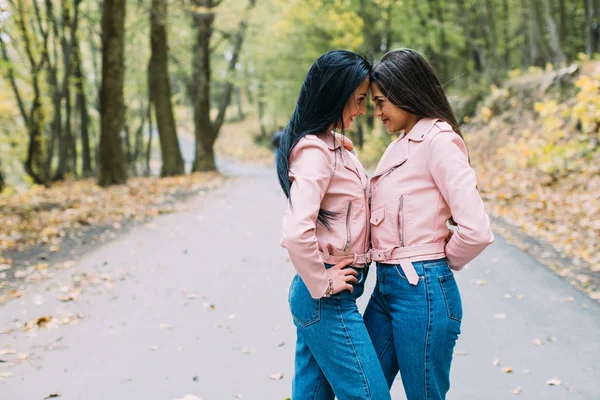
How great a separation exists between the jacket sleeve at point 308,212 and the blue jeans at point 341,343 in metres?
0.12

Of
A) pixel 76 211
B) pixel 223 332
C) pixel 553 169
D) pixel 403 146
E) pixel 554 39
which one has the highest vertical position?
pixel 554 39

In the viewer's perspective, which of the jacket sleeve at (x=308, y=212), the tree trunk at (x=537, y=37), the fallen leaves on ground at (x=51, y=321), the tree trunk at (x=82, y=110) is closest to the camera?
the jacket sleeve at (x=308, y=212)

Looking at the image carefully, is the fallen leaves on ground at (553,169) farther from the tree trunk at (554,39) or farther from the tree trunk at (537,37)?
the tree trunk at (537,37)

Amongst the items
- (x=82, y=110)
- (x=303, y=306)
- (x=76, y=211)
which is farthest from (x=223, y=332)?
(x=82, y=110)

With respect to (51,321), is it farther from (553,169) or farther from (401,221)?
(553,169)

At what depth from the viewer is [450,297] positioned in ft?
7.85

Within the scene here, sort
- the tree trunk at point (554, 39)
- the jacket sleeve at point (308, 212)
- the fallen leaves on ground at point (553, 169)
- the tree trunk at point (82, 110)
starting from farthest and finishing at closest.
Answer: the tree trunk at point (82, 110), the tree trunk at point (554, 39), the fallen leaves on ground at point (553, 169), the jacket sleeve at point (308, 212)

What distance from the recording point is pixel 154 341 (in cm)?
524

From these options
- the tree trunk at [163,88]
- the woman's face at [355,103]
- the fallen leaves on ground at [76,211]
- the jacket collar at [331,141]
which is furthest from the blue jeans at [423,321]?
the tree trunk at [163,88]

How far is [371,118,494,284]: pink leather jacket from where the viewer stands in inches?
89.8

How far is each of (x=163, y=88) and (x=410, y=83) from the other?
18.9m

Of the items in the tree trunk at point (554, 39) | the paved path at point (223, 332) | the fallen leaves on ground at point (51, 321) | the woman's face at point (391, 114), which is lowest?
the paved path at point (223, 332)

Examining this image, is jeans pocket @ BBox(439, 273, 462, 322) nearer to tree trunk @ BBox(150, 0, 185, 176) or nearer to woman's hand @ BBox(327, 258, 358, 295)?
woman's hand @ BBox(327, 258, 358, 295)

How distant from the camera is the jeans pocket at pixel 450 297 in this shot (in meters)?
2.38
